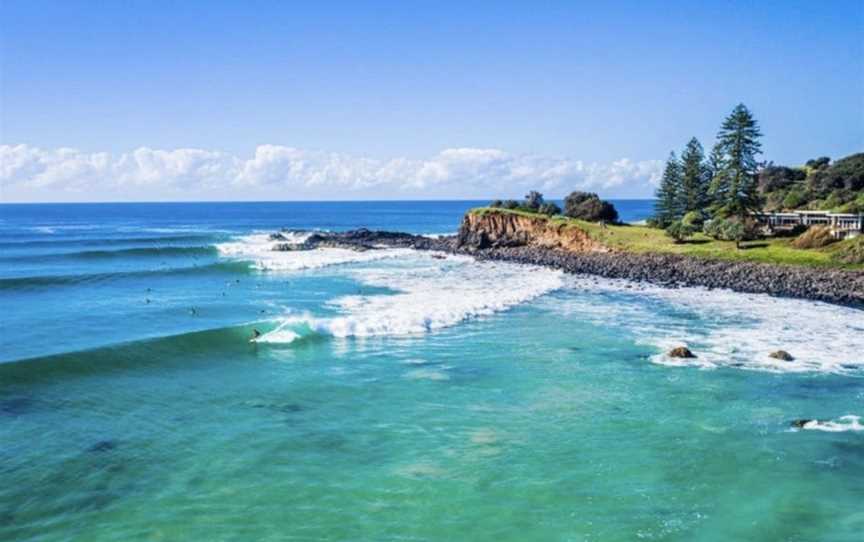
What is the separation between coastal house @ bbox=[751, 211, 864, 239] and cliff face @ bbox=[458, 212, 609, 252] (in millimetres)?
16145

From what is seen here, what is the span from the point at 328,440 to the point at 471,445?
3.99 meters

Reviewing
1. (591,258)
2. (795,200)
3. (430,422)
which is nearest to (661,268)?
(591,258)

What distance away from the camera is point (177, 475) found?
16.5m

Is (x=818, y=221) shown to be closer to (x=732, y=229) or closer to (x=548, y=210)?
(x=732, y=229)

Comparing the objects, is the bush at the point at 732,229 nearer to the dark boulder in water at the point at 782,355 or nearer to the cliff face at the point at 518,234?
the cliff face at the point at 518,234

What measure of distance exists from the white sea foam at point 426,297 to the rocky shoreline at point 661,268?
478cm

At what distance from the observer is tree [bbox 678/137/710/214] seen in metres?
80.7

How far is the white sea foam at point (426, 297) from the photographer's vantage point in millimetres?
33844

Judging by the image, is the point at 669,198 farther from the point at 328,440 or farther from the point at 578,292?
the point at 328,440

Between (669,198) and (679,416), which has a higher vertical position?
(669,198)

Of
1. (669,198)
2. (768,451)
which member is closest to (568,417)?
(768,451)

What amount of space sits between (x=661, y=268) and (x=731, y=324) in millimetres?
21534

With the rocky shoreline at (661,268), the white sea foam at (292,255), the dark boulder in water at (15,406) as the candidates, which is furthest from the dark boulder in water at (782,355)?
the white sea foam at (292,255)

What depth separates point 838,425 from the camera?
19.5 metres
